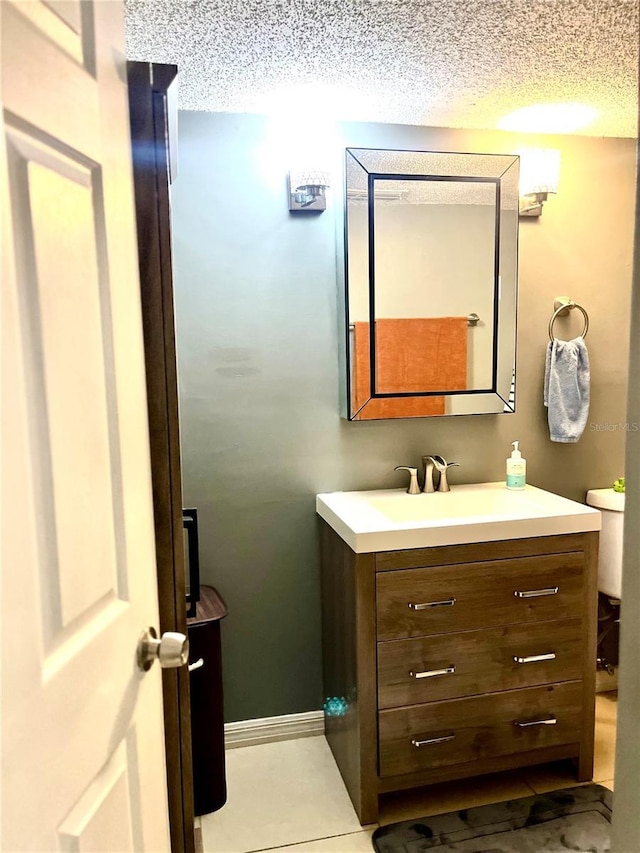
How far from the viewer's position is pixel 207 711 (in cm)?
205

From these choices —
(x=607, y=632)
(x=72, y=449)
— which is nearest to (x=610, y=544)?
(x=607, y=632)

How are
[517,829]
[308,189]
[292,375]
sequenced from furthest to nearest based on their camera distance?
[292,375] → [308,189] → [517,829]

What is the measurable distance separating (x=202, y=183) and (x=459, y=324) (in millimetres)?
1044

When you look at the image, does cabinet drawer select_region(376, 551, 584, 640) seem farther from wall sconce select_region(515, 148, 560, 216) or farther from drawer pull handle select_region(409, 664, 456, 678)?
wall sconce select_region(515, 148, 560, 216)

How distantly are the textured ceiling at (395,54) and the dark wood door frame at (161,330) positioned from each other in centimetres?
57

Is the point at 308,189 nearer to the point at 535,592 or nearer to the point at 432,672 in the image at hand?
the point at 535,592

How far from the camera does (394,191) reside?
7.61 ft

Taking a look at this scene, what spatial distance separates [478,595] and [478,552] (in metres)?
0.14

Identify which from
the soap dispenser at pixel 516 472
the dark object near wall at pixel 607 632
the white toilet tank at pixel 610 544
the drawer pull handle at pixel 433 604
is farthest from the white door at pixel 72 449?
the dark object near wall at pixel 607 632

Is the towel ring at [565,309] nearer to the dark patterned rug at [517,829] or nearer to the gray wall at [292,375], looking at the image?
the gray wall at [292,375]

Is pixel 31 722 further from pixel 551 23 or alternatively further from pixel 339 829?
pixel 551 23

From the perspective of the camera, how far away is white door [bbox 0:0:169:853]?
0.70 metres

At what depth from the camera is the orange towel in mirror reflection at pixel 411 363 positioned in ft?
7.75

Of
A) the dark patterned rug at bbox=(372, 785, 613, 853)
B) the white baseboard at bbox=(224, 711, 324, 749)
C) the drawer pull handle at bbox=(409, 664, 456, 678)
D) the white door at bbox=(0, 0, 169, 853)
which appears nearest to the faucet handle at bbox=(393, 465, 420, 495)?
the drawer pull handle at bbox=(409, 664, 456, 678)
